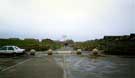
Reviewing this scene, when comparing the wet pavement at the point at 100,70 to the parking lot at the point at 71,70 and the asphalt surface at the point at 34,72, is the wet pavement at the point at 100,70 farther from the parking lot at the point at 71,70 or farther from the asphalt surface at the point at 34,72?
the asphalt surface at the point at 34,72

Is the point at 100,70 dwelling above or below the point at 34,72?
below

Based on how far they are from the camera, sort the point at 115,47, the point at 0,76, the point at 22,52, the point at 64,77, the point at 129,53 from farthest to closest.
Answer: the point at 115,47 → the point at 22,52 → the point at 129,53 → the point at 0,76 → the point at 64,77

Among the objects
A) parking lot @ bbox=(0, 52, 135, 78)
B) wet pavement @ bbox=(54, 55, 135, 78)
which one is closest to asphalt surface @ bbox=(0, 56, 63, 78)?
parking lot @ bbox=(0, 52, 135, 78)

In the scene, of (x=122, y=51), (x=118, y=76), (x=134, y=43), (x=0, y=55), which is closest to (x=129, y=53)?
(x=122, y=51)

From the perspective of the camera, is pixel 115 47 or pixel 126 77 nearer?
pixel 126 77

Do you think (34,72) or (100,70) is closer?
(34,72)

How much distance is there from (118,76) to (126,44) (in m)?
33.5

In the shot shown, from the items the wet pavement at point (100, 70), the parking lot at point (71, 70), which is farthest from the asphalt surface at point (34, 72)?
the wet pavement at point (100, 70)

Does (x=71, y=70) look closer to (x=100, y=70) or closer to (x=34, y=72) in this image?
(x=100, y=70)

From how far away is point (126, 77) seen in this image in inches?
631

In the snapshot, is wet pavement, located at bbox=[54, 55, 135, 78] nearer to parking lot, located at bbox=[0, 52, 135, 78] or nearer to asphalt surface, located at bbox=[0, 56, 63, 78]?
parking lot, located at bbox=[0, 52, 135, 78]

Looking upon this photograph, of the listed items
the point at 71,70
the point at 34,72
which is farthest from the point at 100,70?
the point at 34,72

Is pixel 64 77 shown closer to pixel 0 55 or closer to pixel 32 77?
pixel 32 77

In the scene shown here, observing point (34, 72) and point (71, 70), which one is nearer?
point (34, 72)
